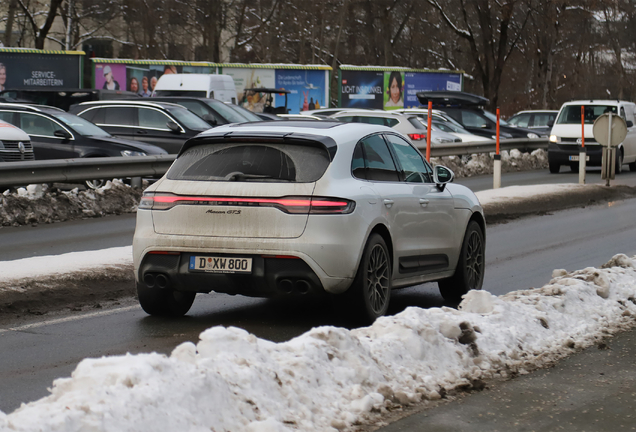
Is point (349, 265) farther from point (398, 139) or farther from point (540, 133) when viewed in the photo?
point (540, 133)

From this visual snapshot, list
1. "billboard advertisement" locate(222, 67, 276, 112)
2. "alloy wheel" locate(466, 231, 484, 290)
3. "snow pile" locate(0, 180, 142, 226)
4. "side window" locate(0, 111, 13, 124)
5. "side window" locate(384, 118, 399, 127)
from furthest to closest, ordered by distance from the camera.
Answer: "billboard advertisement" locate(222, 67, 276, 112), "side window" locate(384, 118, 399, 127), "side window" locate(0, 111, 13, 124), "snow pile" locate(0, 180, 142, 226), "alloy wheel" locate(466, 231, 484, 290)

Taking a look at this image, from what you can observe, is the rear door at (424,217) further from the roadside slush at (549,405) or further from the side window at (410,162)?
the roadside slush at (549,405)

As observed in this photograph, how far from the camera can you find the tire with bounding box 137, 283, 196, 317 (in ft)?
25.4

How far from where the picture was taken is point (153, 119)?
21797 mm

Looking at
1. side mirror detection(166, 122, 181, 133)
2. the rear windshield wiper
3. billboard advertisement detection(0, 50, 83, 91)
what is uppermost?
billboard advertisement detection(0, 50, 83, 91)

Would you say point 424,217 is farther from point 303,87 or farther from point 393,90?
point 393,90

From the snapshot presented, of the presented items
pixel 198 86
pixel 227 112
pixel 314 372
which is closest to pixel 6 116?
pixel 227 112

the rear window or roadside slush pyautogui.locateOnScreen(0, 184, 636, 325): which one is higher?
the rear window

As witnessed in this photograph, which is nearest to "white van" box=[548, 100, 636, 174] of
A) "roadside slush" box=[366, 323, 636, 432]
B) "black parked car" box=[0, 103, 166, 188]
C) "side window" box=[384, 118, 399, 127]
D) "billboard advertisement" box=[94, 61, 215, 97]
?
"side window" box=[384, 118, 399, 127]

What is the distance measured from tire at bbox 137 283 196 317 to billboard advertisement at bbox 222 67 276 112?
30.0 m

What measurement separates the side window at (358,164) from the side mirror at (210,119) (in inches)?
571

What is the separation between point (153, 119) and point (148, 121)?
0.13 m

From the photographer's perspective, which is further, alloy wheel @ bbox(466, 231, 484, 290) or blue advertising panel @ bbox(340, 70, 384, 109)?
blue advertising panel @ bbox(340, 70, 384, 109)

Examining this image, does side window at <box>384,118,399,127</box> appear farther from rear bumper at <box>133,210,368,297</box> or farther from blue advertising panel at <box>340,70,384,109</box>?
rear bumper at <box>133,210,368,297</box>
